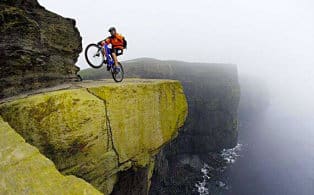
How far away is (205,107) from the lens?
86.2m

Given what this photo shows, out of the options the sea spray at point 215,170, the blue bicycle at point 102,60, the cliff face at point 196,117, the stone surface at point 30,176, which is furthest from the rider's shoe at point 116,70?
the sea spray at point 215,170

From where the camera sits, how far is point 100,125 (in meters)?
11.5

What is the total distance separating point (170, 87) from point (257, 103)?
171 meters

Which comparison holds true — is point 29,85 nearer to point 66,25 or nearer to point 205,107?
point 66,25

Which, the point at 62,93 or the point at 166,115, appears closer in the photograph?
the point at 62,93

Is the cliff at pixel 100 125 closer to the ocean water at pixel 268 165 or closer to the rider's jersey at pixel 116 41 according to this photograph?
the rider's jersey at pixel 116 41

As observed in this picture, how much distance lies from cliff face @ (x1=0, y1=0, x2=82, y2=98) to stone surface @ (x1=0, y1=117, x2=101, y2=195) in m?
7.36

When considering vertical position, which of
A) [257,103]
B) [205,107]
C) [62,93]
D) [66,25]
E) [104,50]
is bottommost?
[257,103]

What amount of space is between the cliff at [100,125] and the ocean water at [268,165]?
37221 mm

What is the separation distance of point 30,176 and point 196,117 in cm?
7952

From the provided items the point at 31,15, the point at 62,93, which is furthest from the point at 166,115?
the point at 31,15

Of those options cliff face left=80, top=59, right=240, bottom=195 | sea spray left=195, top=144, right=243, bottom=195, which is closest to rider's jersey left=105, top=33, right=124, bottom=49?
cliff face left=80, top=59, right=240, bottom=195

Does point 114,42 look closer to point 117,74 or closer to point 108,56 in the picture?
point 108,56

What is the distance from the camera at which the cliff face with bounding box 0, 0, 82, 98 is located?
1229cm
